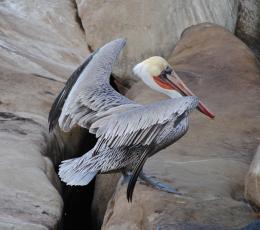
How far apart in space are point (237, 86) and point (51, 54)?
2032mm

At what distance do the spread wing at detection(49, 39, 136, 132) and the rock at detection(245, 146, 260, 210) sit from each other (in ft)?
3.35

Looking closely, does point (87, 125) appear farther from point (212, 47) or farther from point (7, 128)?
point (212, 47)

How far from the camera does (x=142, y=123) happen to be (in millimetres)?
4387

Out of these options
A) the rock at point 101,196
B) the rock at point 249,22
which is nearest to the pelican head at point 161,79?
the rock at point 101,196

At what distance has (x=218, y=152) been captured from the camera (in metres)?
5.23

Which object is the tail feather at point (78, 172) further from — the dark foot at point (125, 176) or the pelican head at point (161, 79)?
the pelican head at point (161, 79)

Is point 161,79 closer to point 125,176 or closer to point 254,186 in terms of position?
point 125,176

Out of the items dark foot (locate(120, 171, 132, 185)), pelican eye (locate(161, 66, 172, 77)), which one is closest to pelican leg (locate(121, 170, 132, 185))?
dark foot (locate(120, 171, 132, 185))

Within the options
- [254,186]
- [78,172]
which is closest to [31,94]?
[78,172]

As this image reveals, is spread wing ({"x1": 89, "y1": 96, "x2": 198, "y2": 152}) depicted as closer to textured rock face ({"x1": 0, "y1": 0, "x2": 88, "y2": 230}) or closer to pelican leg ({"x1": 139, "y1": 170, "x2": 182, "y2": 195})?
pelican leg ({"x1": 139, "y1": 170, "x2": 182, "y2": 195})

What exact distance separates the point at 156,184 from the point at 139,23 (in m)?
3.96

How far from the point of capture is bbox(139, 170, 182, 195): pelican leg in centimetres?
453

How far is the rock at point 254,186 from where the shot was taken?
401 cm

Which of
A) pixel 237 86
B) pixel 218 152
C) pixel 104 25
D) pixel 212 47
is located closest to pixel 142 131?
pixel 218 152
